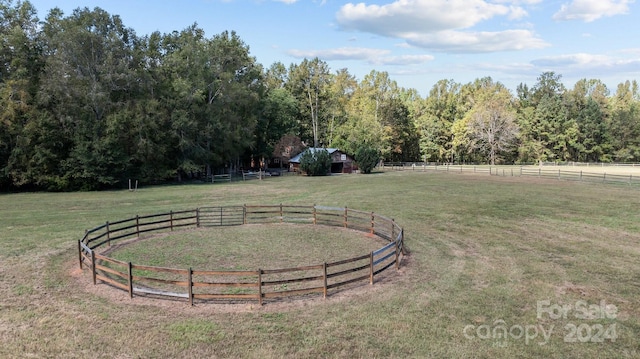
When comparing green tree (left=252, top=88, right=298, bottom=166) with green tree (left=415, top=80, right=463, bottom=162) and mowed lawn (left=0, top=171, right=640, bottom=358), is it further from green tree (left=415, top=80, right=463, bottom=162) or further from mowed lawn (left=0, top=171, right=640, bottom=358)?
mowed lawn (left=0, top=171, right=640, bottom=358)

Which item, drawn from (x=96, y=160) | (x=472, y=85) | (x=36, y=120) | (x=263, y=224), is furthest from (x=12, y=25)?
(x=472, y=85)

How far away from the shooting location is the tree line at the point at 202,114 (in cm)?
4122

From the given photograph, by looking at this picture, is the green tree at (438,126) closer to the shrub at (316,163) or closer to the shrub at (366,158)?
the shrub at (366,158)

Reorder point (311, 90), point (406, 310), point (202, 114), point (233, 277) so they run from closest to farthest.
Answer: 1. point (406, 310)
2. point (233, 277)
3. point (202, 114)
4. point (311, 90)

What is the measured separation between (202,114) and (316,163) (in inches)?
650

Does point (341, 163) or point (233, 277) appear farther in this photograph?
point (341, 163)

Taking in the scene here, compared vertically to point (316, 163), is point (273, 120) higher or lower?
higher

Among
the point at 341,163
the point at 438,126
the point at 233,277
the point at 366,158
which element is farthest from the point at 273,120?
the point at 233,277

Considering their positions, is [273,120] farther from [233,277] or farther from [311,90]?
[233,277]

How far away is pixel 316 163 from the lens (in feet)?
188

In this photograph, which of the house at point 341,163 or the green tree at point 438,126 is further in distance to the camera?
the green tree at point 438,126

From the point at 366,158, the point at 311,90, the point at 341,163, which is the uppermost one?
the point at 311,90

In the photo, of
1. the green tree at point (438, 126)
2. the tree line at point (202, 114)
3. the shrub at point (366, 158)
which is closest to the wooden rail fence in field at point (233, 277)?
the tree line at point (202, 114)

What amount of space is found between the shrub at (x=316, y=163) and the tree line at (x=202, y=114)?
877 centimetres
